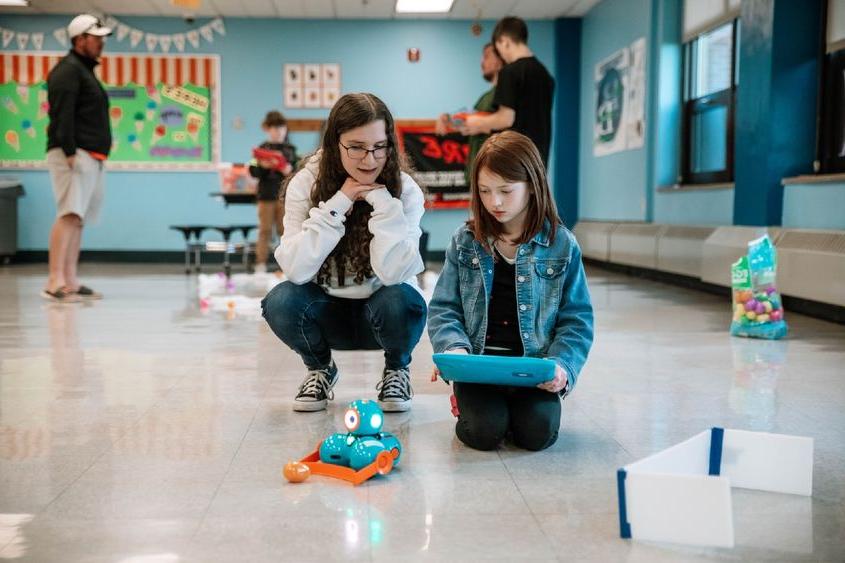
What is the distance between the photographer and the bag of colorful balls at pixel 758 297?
3.37m

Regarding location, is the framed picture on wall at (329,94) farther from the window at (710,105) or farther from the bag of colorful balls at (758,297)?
the bag of colorful balls at (758,297)

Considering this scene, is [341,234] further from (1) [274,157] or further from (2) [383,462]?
(1) [274,157]

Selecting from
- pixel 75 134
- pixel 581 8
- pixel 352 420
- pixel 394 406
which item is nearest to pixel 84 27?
pixel 75 134

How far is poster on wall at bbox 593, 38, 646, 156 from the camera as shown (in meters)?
6.75

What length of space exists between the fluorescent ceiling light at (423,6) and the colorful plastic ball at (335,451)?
6667 mm

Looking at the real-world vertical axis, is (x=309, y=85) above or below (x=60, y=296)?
above

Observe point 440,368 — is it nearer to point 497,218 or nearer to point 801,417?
point 497,218

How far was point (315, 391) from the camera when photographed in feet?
6.97

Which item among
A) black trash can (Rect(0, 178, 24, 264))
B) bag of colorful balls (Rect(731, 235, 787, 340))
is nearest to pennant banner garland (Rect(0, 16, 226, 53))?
black trash can (Rect(0, 178, 24, 264))

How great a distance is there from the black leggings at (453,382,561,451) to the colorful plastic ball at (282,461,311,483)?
1.21 ft

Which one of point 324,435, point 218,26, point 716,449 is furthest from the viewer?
point 218,26

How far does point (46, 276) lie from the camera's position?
6551mm

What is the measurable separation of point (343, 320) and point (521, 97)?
156 cm

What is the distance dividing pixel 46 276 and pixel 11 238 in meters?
1.67
